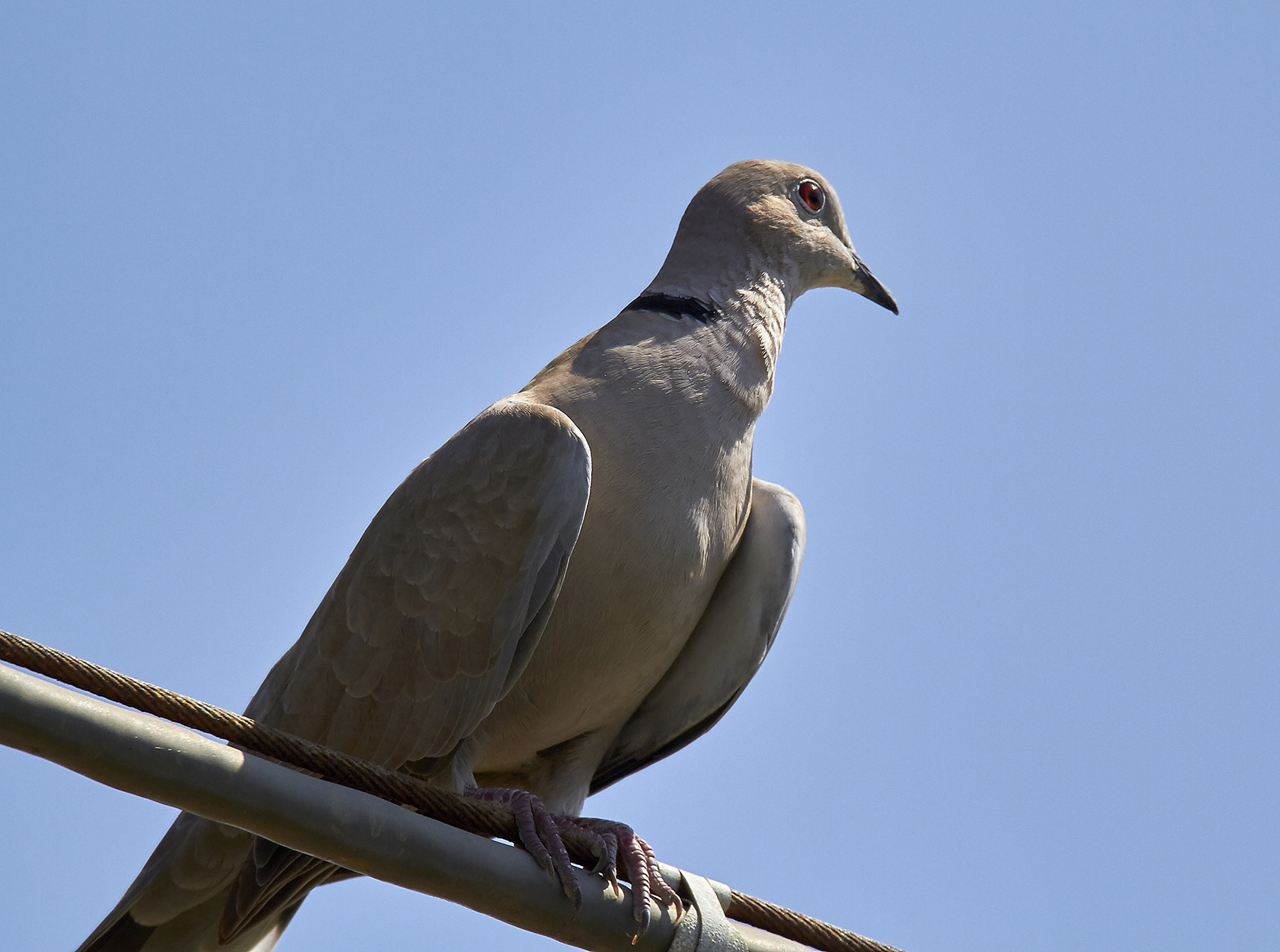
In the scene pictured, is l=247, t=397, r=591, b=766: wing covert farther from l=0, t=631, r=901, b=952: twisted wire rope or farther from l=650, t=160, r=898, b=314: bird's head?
l=650, t=160, r=898, b=314: bird's head

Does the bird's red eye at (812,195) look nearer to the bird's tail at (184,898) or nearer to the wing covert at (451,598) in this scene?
the wing covert at (451,598)

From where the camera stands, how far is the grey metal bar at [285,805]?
7.90 ft

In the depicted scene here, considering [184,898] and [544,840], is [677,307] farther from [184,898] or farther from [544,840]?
[184,898]

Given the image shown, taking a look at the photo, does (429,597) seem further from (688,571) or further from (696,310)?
(696,310)

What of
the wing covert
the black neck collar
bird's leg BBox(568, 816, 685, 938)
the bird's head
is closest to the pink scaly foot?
bird's leg BBox(568, 816, 685, 938)

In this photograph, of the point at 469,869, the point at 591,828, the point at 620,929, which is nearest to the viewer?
the point at 469,869

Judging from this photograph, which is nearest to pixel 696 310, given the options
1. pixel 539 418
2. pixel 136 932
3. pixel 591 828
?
pixel 539 418

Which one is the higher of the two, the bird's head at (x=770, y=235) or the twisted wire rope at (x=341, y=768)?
the bird's head at (x=770, y=235)

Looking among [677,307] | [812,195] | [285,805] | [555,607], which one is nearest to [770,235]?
[812,195]

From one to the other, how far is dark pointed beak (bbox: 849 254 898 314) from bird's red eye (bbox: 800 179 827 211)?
255 mm

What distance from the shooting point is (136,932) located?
4.28m

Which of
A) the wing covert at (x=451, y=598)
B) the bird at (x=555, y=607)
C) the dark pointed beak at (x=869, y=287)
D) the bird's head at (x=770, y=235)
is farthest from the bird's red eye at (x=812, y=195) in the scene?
the wing covert at (x=451, y=598)

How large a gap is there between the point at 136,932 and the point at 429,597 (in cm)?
132

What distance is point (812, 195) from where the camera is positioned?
5.80 metres
